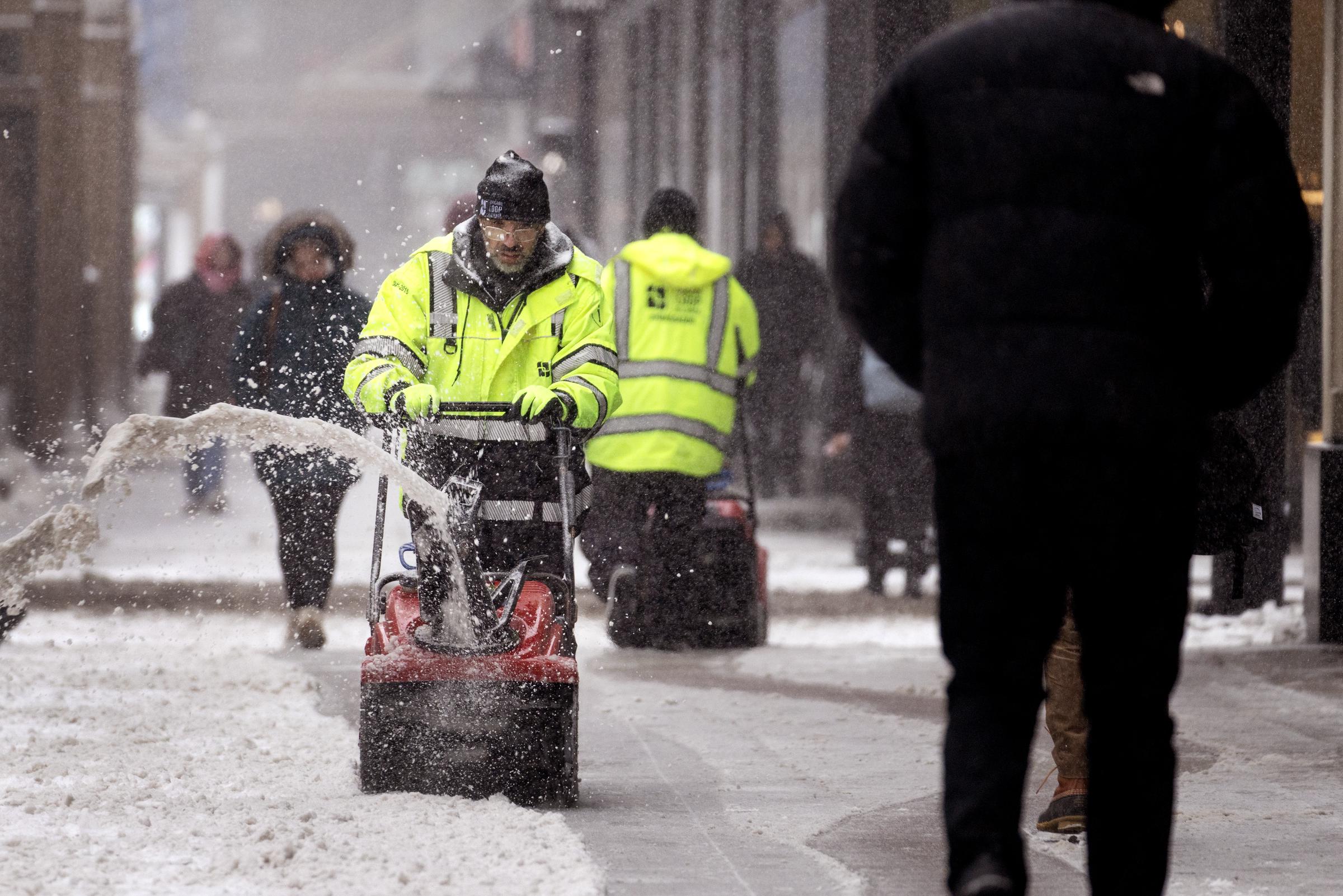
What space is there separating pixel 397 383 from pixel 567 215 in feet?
61.0

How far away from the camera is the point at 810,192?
17594 millimetres

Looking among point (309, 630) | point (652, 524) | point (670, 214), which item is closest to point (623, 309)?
point (670, 214)

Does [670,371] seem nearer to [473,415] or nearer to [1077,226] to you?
[473,415]

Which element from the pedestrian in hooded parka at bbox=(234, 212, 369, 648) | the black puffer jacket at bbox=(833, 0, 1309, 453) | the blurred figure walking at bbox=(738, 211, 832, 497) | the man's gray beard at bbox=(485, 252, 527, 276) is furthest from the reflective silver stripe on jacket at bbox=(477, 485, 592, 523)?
the blurred figure walking at bbox=(738, 211, 832, 497)

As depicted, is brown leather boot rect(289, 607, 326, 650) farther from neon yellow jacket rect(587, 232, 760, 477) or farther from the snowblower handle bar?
the snowblower handle bar

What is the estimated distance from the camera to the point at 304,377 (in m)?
9.70

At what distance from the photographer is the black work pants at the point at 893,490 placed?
37.3 ft

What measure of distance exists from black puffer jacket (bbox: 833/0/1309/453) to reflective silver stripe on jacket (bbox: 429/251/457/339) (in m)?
2.66

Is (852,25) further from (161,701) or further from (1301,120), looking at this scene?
(161,701)

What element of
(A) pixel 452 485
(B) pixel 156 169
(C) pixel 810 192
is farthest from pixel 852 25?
(B) pixel 156 169

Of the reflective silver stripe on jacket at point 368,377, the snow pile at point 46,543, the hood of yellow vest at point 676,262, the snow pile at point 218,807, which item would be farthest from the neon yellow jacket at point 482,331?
the hood of yellow vest at point 676,262

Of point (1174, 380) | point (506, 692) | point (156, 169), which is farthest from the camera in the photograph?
point (156, 169)

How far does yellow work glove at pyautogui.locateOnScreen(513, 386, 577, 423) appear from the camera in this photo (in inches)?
230

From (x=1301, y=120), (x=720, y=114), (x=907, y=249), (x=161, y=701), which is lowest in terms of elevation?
(x=161, y=701)
